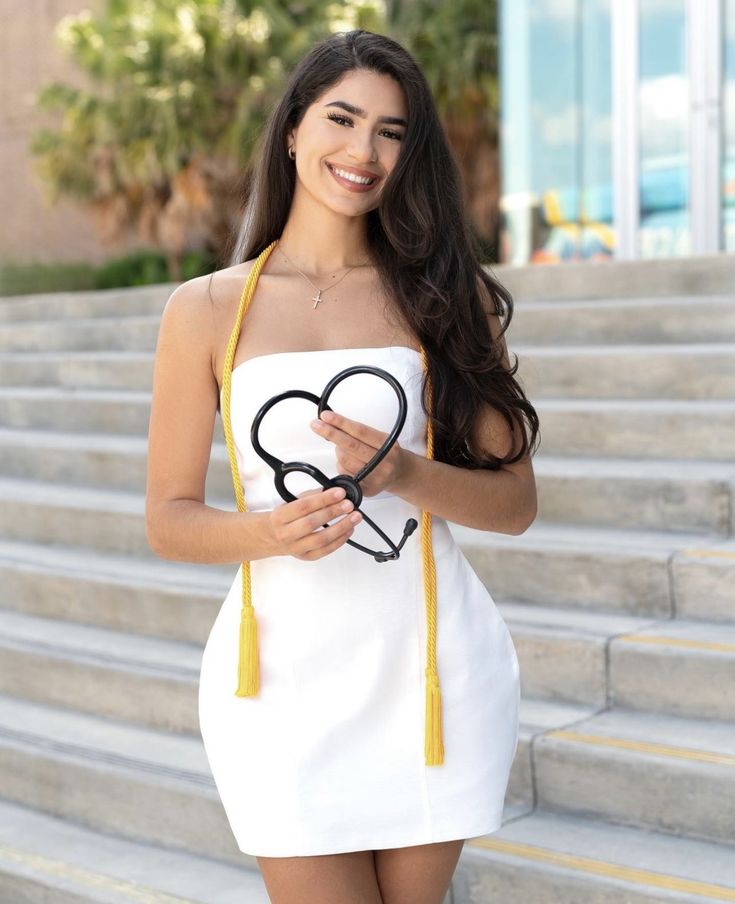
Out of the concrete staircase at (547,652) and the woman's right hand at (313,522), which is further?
the concrete staircase at (547,652)

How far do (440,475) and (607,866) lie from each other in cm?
150

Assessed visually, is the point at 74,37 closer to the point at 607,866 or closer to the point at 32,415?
the point at 32,415

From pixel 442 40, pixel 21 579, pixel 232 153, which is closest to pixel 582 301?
pixel 21 579

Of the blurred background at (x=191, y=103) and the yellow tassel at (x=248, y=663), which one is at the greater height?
the blurred background at (x=191, y=103)

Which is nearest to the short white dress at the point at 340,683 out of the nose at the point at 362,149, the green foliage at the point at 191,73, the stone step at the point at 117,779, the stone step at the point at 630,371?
the nose at the point at 362,149

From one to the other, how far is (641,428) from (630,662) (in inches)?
49.8

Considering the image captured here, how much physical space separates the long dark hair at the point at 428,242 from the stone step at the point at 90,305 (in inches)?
199

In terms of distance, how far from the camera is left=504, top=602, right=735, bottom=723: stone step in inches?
139

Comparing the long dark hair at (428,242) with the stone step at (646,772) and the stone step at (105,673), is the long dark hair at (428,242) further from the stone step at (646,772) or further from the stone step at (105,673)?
the stone step at (105,673)

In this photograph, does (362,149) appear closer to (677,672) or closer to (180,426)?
(180,426)

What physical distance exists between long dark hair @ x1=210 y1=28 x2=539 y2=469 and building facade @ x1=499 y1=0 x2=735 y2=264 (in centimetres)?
711

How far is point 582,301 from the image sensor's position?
595 cm

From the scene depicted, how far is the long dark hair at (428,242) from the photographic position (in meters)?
2.18

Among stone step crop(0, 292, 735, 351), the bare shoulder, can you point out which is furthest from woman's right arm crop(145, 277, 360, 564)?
stone step crop(0, 292, 735, 351)
